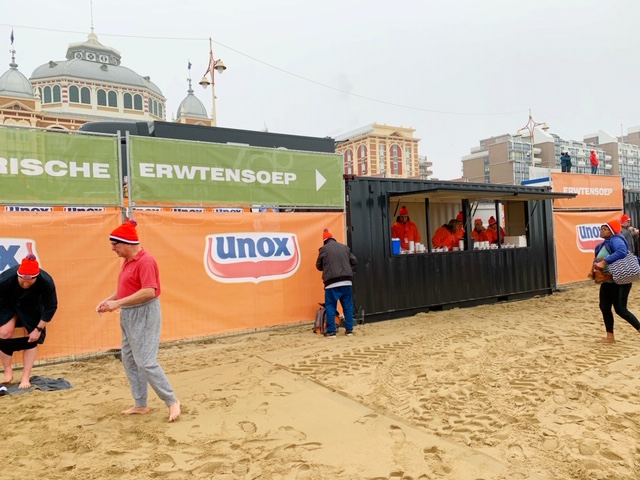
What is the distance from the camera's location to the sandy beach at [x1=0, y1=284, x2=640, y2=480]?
3094mm

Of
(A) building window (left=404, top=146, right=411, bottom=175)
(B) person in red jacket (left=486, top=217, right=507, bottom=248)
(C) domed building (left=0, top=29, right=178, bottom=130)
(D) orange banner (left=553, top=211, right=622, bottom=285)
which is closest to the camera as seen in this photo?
(B) person in red jacket (left=486, top=217, right=507, bottom=248)

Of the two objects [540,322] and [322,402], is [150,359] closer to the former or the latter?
[322,402]

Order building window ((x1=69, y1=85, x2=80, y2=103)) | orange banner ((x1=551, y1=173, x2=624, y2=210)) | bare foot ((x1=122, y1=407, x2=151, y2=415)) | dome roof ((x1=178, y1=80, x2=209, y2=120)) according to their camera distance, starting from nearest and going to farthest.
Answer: bare foot ((x1=122, y1=407, x2=151, y2=415))
orange banner ((x1=551, y1=173, x2=624, y2=210))
building window ((x1=69, y1=85, x2=80, y2=103))
dome roof ((x1=178, y1=80, x2=209, y2=120))

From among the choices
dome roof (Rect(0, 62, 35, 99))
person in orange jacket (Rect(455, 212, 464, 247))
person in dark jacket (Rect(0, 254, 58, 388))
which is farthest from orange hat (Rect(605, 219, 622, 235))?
dome roof (Rect(0, 62, 35, 99))

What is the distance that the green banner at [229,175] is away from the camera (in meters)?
6.55

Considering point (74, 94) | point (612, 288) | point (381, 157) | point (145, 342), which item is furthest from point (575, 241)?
point (381, 157)

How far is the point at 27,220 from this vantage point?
5680mm

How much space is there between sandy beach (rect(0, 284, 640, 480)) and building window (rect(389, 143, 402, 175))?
A: 7072cm

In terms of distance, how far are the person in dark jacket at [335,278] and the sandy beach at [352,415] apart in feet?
2.17

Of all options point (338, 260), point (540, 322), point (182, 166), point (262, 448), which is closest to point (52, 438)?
point (262, 448)

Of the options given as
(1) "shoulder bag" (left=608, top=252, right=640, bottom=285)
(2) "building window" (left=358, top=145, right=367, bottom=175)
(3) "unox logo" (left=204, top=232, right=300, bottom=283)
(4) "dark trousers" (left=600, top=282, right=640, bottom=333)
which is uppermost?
(2) "building window" (left=358, top=145, right=367, bottom=175)

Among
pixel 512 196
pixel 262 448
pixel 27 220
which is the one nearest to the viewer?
pixel 262 448

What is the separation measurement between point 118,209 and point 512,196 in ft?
27.5

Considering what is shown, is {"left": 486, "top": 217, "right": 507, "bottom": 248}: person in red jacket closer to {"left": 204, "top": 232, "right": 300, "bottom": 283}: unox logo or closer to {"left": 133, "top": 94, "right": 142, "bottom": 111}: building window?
{"left": 204, "top": 232, "right": 300, "bottom": 283}: unox logo
